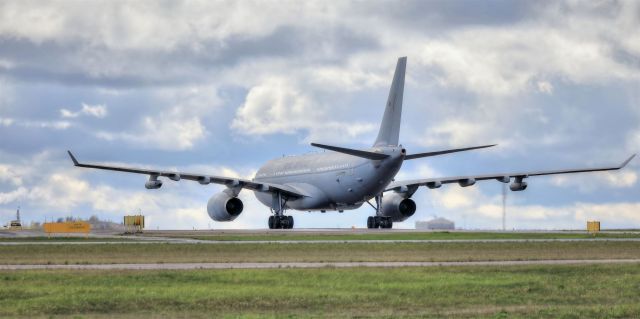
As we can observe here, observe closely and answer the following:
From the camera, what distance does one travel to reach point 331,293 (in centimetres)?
2706

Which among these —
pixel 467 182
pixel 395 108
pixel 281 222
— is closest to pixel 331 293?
Answer: pixel 395 108

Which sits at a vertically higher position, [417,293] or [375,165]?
[375,165]

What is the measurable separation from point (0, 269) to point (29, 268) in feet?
3.39

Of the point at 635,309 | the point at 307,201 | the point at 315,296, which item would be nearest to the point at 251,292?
the point at 315,296

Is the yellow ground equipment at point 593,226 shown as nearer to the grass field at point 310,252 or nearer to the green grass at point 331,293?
the grass field at point 310,252

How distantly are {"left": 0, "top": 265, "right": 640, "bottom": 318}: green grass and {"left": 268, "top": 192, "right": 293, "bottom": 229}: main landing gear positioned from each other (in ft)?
152

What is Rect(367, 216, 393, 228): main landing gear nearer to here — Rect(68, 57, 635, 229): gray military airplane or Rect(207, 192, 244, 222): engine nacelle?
Rect(68, 57, 635, 229): gray military airplane

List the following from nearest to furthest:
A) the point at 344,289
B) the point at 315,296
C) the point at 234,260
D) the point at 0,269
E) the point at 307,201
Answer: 1. the point at 315,296
2. the point at 344,289
3. the point at 0,269
4. the point at 234,260
5. the point at 307,201

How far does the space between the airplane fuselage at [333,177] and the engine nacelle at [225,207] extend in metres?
5.28

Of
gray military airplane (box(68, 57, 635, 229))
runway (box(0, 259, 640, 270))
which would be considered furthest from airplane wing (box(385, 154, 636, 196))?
runway (box(0, 259, 640, 270))

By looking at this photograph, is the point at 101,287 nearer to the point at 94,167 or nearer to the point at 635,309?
the point at 635,309

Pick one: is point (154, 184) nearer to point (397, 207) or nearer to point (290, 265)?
point (397, 207)

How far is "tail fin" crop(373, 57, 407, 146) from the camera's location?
72.4m

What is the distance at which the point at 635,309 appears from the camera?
77.9 feet
